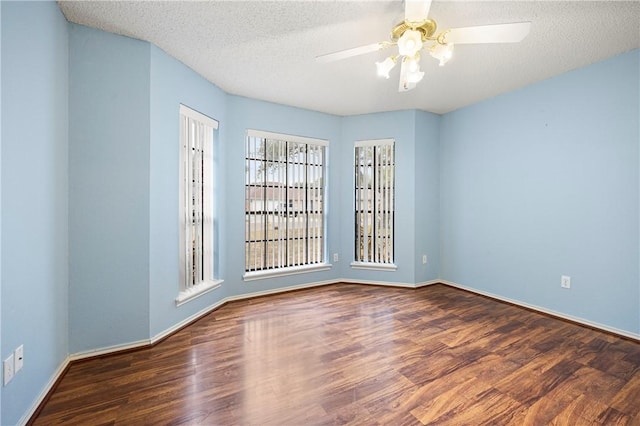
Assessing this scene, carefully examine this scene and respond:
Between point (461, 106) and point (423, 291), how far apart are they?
2.58m

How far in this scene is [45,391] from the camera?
5.38 ft

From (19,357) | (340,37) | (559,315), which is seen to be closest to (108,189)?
(19,357)

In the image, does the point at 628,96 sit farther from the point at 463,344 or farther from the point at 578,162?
the point at 463,344

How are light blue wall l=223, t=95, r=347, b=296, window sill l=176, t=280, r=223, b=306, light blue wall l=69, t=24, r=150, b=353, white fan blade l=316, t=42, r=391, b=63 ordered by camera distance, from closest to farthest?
white fan blade l=316, t=42, r=391, b=63, light blue wall l=69, t=24, r=150, b=353, window sill l=176, t=280, r=223, b=306, light blue wall l=223, t=95, r=347, b=296

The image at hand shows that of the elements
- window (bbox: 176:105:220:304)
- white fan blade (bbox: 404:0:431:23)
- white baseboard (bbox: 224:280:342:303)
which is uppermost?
white fan blade (bbox: 404:0:431:23)

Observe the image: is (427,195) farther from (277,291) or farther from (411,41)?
(411,41)

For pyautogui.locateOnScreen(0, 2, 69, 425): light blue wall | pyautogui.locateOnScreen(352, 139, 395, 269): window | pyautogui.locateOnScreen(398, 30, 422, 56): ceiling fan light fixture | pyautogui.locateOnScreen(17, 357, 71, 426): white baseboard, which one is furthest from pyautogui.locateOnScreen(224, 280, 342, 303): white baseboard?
pyautogui.locateOnScreen(398, 30, 422, 56): ceiling fan light fixture

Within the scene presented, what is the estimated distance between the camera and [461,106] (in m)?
3.77

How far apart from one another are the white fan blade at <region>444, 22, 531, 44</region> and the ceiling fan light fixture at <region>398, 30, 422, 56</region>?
0.16 meters

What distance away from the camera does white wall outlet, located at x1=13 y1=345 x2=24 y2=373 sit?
54.4 inches

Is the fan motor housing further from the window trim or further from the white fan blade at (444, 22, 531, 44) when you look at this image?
the window trim

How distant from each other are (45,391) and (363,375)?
194 centimetres

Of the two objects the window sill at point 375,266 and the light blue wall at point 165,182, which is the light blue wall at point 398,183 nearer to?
the window sill at point 375,266

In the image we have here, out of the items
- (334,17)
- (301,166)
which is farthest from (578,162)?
(301,166)
